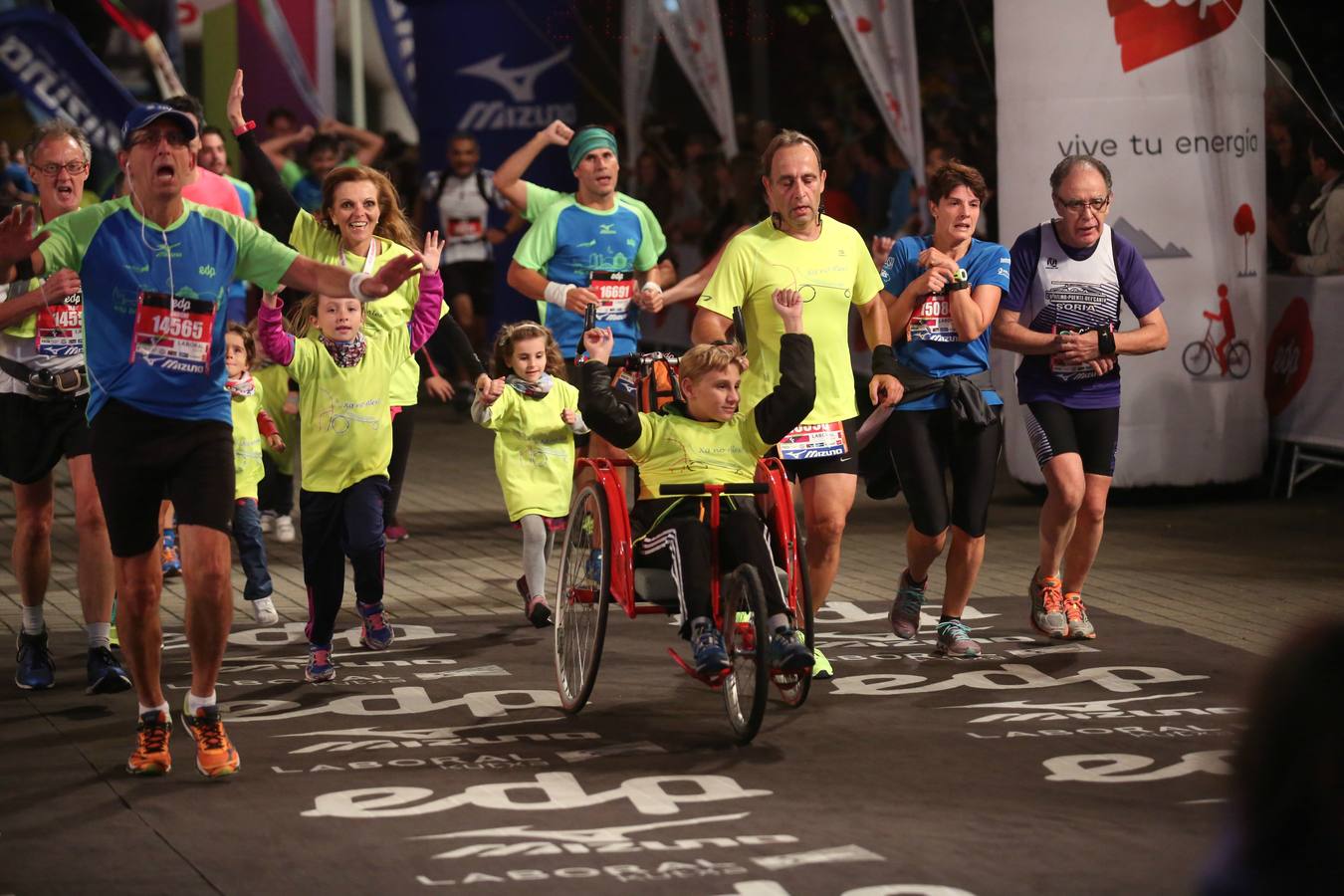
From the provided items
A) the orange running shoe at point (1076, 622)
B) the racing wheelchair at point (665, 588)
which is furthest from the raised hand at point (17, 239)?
the orange running shoe at point (1076, 622)

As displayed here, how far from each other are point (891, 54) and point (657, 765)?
346 inches

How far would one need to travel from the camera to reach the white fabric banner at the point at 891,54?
46.2 feet

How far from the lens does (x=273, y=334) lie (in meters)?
7.67

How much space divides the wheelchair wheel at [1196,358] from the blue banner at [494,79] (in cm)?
936

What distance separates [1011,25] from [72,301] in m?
6.68

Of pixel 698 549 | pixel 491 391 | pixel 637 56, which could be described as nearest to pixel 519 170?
pixel 491 391

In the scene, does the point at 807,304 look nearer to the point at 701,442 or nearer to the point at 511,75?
the point at 701,442

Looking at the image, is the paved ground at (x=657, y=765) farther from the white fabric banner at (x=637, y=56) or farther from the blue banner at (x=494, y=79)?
the white fabric banner at (x=637, y=56)

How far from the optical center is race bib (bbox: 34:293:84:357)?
7.62 m

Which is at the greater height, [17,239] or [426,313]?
[17,239]

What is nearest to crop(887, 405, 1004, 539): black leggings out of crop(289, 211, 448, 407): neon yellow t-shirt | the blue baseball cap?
crop(289, 211, 448, 407): neon yellow t-shirt

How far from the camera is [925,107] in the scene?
22.4 metres

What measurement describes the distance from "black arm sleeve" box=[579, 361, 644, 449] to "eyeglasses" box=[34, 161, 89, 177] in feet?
7.01

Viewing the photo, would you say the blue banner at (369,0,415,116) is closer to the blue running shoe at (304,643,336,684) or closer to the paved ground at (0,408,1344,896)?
the paved ground at (0,408,1344,896)
